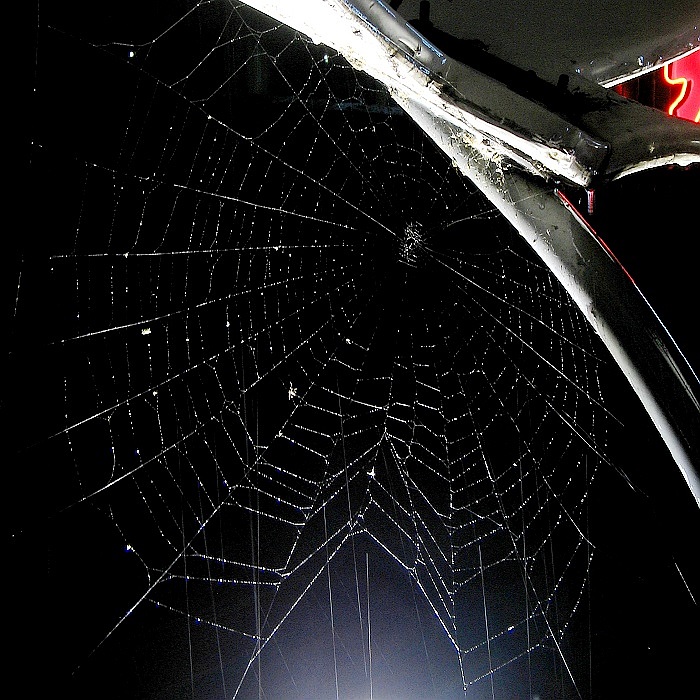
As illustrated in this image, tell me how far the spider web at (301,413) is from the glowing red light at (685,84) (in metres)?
1.08

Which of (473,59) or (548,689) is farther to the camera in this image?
(548,689)

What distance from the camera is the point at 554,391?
402 centimetres

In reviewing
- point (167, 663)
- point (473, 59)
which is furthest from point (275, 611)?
point (473, 59)

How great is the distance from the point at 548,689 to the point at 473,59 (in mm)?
5203

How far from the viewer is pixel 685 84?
9.71 feet

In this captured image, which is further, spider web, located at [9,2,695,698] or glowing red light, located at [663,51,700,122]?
glowing red light, located at [663,51,700,122]

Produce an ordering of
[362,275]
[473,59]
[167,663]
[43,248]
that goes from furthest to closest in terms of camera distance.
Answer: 1. [167,663]
2. [362,275]
3. [43,248]
4. [473,59]

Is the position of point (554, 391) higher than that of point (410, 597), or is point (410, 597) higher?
point (554, 391)

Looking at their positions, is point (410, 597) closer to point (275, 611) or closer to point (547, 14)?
point (275, 611)

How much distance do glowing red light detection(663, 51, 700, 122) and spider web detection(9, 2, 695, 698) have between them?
1.08 metres

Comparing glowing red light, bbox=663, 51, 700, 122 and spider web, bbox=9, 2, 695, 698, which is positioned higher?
glowing red light, bbox=663, 51, 700, 122

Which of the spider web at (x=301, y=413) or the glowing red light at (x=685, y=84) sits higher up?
the glowing red light at (x=685, y=84)

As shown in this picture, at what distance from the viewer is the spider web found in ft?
8.89

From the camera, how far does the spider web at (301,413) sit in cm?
271
